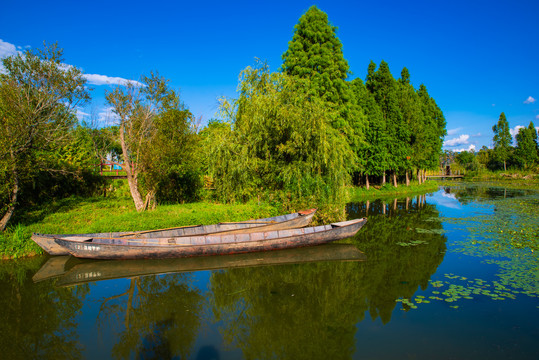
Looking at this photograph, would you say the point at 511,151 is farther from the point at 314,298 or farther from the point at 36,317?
the point at 36,317

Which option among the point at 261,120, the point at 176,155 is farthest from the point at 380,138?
the point at 176,155

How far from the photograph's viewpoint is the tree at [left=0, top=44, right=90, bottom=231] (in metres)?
12.4

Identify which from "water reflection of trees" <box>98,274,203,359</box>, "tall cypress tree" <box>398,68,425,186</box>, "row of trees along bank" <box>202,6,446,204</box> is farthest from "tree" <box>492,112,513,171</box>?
"water reflection of trees" <box>98,274,203,359</box>

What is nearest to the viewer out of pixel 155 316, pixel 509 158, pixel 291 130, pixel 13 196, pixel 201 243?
pixel 155 316

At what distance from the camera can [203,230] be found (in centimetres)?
1377

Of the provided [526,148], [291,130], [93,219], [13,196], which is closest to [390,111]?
[291,130]

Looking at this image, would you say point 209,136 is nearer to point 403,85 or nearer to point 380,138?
point 380,138

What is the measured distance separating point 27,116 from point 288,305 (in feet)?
43.1

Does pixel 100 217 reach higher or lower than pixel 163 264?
higher

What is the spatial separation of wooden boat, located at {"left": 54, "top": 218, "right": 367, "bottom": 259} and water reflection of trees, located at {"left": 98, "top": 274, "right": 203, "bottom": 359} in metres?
1.55

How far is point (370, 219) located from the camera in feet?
68.1

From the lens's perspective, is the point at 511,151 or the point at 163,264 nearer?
the point at 163,264

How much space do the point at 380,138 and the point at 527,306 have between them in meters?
28.2

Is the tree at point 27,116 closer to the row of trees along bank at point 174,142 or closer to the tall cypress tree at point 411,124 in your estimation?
the row of trees along bank at point 174,142
